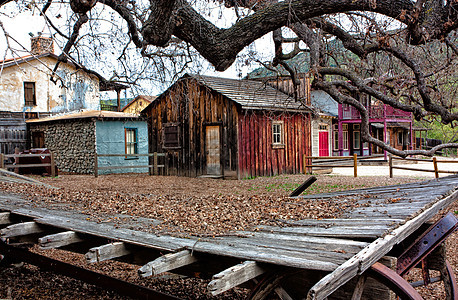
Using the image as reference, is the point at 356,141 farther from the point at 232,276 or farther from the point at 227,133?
the point at 232,276

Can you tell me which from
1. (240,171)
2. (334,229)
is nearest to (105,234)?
(334,229)

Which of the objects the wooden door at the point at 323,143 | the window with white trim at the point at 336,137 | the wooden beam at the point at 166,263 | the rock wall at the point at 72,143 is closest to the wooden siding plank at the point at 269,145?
the rock wall at the point at 72,143

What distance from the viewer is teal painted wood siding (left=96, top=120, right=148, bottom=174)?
20594 millimetres

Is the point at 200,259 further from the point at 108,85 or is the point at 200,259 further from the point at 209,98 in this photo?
the point at 209,98

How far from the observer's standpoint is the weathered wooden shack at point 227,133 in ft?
56.9

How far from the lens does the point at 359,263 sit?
2.76 m

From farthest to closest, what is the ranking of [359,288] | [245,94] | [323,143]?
[323,143]
[245,94]
[359,288]

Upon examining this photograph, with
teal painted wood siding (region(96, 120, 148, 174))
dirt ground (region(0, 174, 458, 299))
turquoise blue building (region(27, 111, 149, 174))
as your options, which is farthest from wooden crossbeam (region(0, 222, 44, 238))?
teal painted wood siding (region(96, 120, 148, 174))

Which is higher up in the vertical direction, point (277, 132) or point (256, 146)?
point (277, 132)

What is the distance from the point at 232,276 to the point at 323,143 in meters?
29.7

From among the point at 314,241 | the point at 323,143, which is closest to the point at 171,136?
the point at 323,143

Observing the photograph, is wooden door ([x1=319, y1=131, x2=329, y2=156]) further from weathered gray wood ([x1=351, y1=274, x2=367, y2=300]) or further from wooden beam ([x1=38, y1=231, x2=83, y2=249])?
weathered gray wood ([x1=351, y1=274, x2=367, y2=300])

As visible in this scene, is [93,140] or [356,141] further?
[356,141]

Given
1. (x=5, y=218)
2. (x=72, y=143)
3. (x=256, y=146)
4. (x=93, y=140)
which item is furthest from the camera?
(x=72, y=143)
